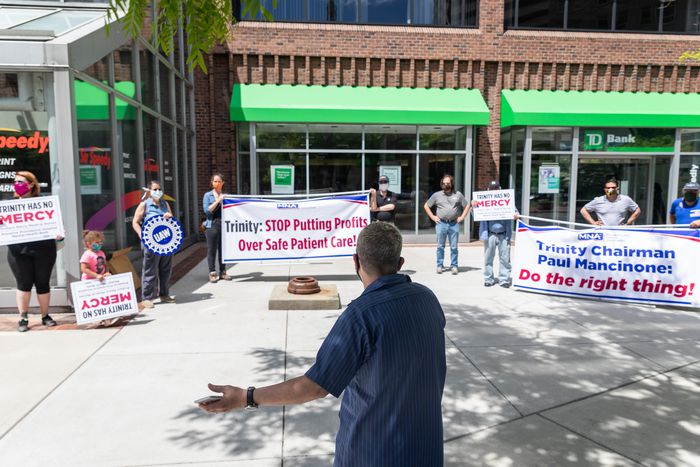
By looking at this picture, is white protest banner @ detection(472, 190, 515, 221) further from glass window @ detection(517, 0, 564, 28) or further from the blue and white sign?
glass window @ detection(517, 0, 564, 28)

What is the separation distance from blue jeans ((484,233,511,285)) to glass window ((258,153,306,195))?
6.57 m

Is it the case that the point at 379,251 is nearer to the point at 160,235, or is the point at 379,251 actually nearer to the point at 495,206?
the point at 160,235

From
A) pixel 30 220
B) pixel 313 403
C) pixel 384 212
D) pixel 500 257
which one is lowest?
pixel 313 403

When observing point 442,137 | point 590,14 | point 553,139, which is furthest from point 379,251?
point 590,14

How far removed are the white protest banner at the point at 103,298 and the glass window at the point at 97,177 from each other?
1319mm

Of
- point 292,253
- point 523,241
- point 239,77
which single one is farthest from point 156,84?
point 523,241

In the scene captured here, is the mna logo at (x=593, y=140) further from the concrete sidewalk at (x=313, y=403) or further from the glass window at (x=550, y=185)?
the concrete sidewalk at (x=313, y=403)

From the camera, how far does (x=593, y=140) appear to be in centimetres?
1512

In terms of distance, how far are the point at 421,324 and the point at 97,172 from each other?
697cm

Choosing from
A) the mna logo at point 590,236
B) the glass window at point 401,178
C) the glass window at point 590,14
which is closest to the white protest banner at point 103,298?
the mna logo at point 590,236

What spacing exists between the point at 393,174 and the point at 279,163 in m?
3.12

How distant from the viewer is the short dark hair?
2123 millimetres

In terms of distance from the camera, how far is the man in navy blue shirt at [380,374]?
196 cm

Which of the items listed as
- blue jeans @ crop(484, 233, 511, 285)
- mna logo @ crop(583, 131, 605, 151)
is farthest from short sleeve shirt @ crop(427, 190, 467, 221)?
mna logo @ crop(583, 131, 605, 151)
